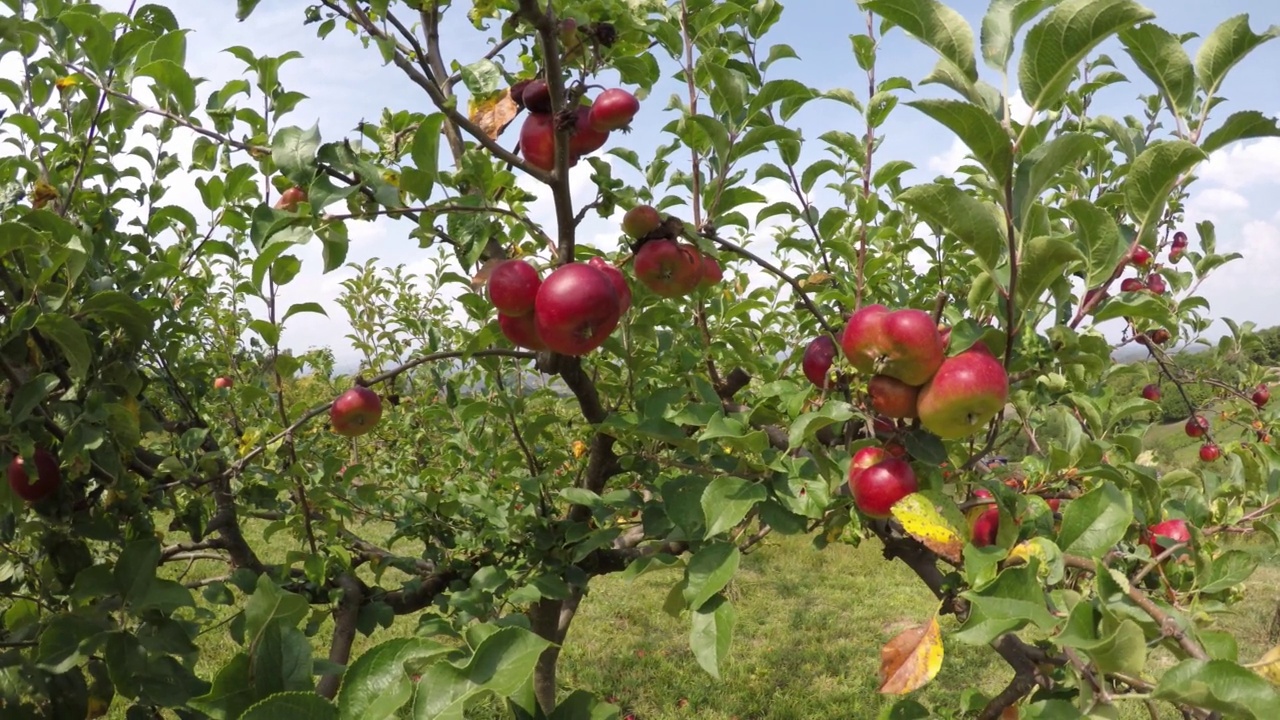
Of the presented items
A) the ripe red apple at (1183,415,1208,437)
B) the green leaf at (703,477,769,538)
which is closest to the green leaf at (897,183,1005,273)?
the green leaf at (703,477,769,538)

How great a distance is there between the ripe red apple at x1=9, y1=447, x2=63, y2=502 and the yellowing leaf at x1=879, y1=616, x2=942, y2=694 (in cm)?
136

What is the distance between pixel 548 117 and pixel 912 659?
1.08 meters

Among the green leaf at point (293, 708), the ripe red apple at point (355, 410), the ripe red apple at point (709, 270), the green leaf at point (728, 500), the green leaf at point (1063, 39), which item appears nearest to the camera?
the green leaf at point (293, 708)

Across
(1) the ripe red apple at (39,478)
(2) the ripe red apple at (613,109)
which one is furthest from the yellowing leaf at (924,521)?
(1) the ripe red apple at (39,478)

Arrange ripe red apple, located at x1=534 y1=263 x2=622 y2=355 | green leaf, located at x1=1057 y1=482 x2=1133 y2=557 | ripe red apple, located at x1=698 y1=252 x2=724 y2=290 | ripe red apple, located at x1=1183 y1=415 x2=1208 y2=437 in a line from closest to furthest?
green leaf, located at x1=1057 y1=482 x2=1133 y2=557 → ripe red apple, located at x1=534 y1=263 x2=622 y2=355 → ripe red apple, located at x1=698 y1=252 x2=724 y2=290 → ripe red apple, located at x1=1183 y1=415 x2=1208 y2=437

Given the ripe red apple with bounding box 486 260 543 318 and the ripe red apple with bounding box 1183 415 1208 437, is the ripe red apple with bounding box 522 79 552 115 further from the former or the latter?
the ripe red apple with bounding box 1183 415 1208 437

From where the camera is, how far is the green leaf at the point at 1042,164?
0.83 m

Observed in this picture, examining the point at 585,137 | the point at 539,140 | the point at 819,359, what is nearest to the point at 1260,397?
the point at 819,359

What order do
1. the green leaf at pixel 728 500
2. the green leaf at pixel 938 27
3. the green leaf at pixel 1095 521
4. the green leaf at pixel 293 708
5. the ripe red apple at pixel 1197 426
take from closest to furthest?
the green leaf at pixel 293 708 < the green leaf at pixel 938 27 < the green leaf at pixel 1095 521 < the green leaf at pixel 728 500 < the ripe red apple at pixel 1197 426

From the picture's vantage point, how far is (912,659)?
3.30 ft

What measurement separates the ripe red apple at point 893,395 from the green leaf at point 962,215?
0.77 ft

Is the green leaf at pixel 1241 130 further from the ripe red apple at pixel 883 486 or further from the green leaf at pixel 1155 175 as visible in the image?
the ripe red apple at pixel 883 486

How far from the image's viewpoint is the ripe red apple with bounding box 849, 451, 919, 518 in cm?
112

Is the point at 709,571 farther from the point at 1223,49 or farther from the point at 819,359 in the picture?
the point at 1223,49
